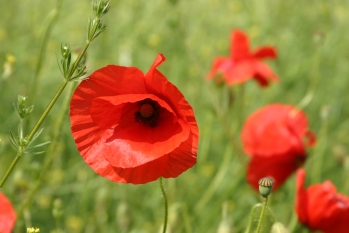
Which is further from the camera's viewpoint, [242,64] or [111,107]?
[242,64]

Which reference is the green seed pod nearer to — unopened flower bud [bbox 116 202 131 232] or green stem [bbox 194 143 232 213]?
unopened flower bud [bbox 116 202 131 232]

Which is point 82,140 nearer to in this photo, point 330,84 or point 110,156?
point 110,156

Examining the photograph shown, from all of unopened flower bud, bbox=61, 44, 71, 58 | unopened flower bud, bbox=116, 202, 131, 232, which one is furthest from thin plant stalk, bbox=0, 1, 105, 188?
unopened flower bud, bbox=116, 202, 131, 232

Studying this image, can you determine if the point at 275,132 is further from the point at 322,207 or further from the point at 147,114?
the point at 147,114

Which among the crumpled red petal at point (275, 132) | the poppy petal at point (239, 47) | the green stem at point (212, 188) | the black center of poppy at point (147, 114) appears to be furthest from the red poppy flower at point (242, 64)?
the black center of poppy at point (147, 114)

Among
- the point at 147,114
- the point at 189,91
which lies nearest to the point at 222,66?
the point at 147,114

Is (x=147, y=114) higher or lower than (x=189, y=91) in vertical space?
lower
